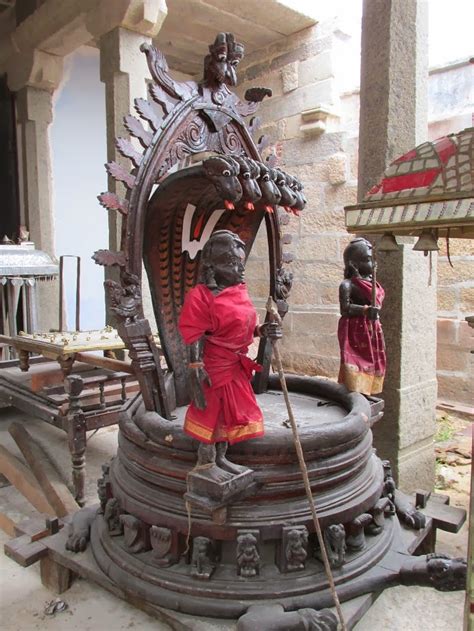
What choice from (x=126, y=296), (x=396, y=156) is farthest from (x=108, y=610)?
(x=396, y=156)

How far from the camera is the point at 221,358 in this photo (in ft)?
5.96

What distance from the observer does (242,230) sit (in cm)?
263

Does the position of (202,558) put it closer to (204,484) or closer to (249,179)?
(204,484)

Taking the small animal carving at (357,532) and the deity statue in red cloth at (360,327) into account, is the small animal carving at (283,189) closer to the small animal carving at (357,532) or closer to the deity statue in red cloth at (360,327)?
the deity statue in red cloth at (360,327)

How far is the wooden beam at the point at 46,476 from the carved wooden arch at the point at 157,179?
3.39 ft

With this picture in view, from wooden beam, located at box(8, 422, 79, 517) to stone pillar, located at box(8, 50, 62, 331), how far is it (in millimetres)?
2826

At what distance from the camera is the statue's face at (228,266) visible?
184 centimetres

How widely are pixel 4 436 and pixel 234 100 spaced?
321 cm

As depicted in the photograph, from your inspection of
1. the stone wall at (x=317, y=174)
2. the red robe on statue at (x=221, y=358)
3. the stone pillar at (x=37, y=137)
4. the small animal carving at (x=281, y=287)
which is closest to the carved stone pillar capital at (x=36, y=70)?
the stone pillar at (x=37, y=137)

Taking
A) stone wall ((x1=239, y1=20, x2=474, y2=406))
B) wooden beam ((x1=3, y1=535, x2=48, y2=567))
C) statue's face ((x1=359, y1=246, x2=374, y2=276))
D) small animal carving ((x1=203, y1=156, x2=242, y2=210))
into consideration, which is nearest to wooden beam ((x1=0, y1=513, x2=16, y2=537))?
wooden beam ((x1=3, y1=535, x2=48, y2=567))

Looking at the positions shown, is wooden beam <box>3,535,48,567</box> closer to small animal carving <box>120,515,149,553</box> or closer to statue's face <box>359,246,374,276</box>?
small animal carving <box>120,515,149,553</box>

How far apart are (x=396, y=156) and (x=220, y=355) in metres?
1.84

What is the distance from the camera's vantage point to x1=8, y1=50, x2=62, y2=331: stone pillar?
6031 millimetres

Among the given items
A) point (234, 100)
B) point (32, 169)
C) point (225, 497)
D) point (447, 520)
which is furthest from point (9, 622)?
point (32, 169)
